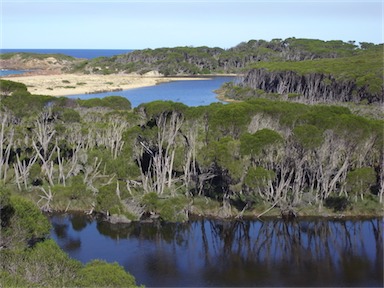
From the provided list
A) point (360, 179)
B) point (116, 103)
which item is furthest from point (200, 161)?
point (116, 103)

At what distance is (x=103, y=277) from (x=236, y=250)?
47.6 ft

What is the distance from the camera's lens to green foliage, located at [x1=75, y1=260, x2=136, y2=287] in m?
19.1

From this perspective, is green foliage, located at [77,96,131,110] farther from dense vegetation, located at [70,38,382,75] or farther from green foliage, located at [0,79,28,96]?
dense vegetation, located at [70,38,382,75]

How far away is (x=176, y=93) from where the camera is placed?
110125 millimetres

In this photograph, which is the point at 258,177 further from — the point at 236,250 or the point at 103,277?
the point at 103,277

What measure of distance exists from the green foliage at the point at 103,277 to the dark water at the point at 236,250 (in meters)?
7.33

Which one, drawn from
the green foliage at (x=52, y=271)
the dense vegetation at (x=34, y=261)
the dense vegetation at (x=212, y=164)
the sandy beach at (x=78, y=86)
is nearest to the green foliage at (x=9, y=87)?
the dense vegetation at (x=212, y=164)

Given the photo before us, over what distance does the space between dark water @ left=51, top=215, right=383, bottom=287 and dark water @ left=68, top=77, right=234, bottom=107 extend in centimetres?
5211

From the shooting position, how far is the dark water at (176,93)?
94756mm

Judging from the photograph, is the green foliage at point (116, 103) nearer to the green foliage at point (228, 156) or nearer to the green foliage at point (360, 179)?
the green foliage at point (228, 156)

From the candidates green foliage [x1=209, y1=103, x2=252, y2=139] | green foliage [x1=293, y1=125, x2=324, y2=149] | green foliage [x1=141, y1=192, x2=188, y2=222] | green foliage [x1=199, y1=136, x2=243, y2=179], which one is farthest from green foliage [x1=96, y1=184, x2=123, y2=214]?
green foliage [x1=293, y1=125, x2=324, y2=149]

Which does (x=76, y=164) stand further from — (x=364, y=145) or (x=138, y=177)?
(x=364, y=145)

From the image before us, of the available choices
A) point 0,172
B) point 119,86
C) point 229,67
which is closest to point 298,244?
point 0,172

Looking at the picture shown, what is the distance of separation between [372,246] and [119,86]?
9790cm
